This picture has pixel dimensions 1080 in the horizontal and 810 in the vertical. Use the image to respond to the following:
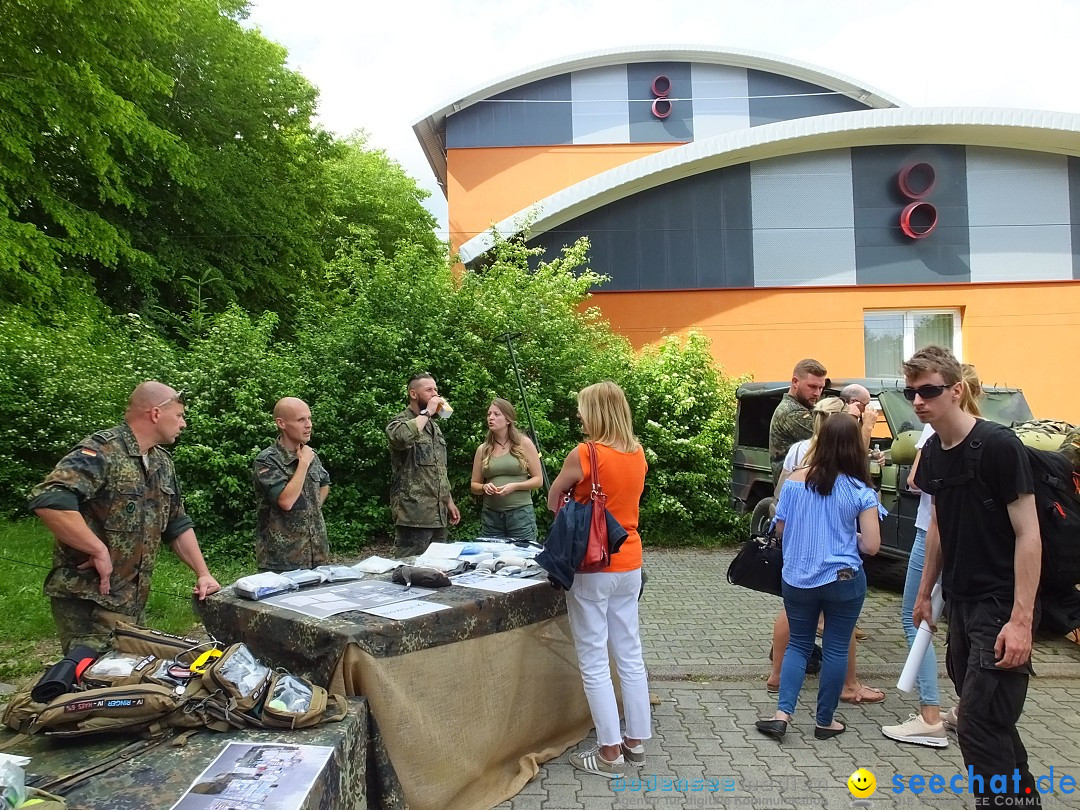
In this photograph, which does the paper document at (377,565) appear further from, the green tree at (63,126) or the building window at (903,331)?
the building window at (903,331)

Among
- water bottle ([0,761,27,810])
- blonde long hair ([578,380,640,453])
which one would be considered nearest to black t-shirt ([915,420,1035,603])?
blonde long hair ([578,380,640,453])

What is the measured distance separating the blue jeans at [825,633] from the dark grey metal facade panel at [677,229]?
35.9 feet

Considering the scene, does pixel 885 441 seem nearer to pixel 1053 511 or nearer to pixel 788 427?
pixel 788 427

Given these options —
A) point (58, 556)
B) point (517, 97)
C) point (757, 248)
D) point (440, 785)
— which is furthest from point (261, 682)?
point (517, 97)

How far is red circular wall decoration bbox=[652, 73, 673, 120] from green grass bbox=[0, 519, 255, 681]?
1969 centimetres

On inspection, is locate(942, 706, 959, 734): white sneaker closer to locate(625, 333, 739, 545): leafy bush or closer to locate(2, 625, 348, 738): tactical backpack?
locate(2, 625, 348, 738): tactical backpack

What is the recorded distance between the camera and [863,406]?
481 cm

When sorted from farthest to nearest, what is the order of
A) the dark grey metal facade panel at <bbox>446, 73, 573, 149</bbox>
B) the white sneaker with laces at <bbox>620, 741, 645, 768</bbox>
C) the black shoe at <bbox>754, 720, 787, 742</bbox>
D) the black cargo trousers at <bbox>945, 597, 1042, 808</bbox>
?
the dark grey metal facade panel at <bbox>446, 73, 573, 149</bbox> < the black shoe at <bbox>754, 720, 787, 742</bbox> < the white sneaker with laces at <bbox>620, 741, 645, 768</bbox> < the black cargo trousers at <bbox>945, 597, 1042, 808</bbox>

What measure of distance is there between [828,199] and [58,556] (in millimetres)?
14405

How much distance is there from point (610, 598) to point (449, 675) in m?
0.90

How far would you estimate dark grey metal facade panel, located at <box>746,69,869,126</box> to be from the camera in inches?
921

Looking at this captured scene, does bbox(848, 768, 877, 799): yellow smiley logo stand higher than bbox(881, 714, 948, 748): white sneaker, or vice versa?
bbox(848, 768, 877, 799): yellow smiley logo

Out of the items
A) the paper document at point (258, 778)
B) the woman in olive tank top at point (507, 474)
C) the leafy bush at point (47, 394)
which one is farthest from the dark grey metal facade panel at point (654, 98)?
the paper document at point (258, 778)

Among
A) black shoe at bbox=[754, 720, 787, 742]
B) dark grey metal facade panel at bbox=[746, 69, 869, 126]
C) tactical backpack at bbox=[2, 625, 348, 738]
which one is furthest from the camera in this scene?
dark grey metal facade panel at bbox=[746, 69, 869, 126]
